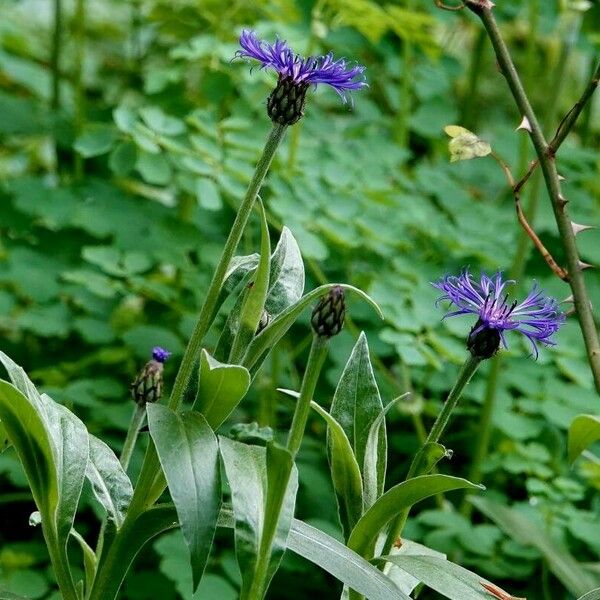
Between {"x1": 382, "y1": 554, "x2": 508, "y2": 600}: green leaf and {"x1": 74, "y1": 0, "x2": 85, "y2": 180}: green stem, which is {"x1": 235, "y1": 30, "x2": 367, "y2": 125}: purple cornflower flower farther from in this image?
{"x1": 74, "y1": 0, "x2": 85, "y2": 180}: green stem

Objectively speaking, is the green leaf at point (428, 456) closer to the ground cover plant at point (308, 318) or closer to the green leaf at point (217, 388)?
the ground cover plant at point (308, 318)

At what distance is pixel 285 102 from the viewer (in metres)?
0.77

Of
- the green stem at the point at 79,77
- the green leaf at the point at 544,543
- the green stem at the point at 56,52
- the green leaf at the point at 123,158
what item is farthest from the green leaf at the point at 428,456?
the green stem at the point at 56,52

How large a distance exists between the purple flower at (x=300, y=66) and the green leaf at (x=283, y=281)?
6.0 inches

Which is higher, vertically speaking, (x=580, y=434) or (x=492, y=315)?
(x=492, y=315)

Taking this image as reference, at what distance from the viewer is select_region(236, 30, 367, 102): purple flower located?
0.78 meters

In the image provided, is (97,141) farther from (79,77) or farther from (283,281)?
(283,281)

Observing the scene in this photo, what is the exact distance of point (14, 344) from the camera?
1867 millimetres

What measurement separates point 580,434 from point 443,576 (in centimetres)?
17

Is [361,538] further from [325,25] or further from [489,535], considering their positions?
[325,25]

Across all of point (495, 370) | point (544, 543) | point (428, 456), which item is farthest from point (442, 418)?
point (495, 370)

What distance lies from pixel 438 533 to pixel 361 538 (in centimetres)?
65

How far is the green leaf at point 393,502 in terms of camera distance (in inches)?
30.7

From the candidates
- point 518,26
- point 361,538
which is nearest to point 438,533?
point 361,538
